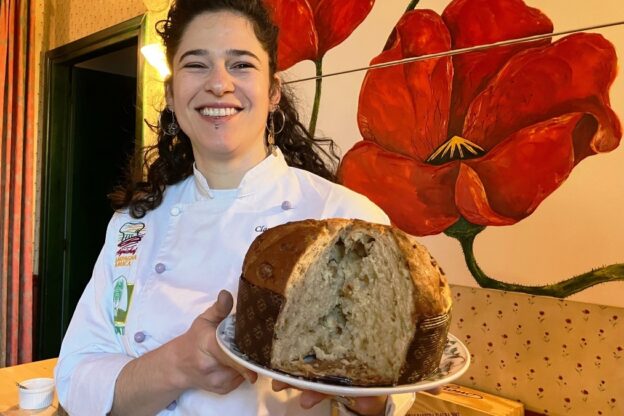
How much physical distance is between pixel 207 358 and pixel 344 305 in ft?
0.78

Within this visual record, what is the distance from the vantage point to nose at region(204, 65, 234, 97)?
1.02 metres

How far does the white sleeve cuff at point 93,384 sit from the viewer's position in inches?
38.5

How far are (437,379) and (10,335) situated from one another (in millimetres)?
3525

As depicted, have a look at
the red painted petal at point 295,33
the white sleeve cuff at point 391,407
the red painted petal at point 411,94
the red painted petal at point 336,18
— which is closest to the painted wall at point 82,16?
the red painted petal at point 295,33

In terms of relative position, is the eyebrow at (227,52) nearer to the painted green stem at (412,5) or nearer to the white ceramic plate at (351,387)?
the white ceramic plate at (351,387)

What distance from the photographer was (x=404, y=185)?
1.61 metres

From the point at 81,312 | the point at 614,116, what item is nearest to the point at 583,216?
the point at 614,116

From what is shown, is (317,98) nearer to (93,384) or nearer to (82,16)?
(93,384)

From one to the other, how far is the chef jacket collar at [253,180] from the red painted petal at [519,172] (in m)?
0.59

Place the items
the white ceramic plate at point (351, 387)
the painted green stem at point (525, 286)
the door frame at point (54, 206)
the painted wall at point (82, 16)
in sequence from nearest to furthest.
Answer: the white ceramic plate at point (351, 387) < the painted green stem at point (525, 286) < the painted wall at point (82, 16) < the door frame at point (54, 206)

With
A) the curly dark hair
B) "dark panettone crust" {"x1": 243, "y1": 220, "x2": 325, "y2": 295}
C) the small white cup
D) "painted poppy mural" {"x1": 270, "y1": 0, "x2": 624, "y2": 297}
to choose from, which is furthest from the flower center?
the small white cup

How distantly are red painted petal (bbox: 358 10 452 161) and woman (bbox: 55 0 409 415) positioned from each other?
0.53 metres

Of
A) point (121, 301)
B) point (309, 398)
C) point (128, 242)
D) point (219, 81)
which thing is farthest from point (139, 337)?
point (219, 81)

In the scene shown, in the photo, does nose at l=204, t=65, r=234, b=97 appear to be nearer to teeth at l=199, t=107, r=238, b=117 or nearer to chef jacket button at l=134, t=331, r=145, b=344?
teeth at l=199, t=107, r=238, b=117
